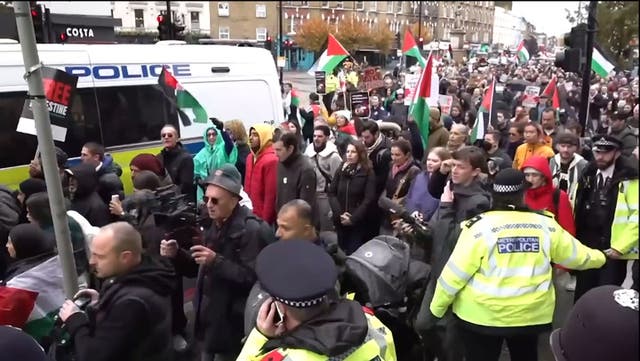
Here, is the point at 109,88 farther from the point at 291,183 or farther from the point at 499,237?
the point at 499,237

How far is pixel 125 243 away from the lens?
2740 mm

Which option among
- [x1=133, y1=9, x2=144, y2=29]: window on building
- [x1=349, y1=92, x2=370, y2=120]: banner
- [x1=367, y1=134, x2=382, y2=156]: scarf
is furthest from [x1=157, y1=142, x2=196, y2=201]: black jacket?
[x1=133, y1=9, x2=144, y2=29]: window on building

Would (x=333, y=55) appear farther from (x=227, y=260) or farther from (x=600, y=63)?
(x=227, y=260)

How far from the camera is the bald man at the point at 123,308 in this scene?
2.55 meters

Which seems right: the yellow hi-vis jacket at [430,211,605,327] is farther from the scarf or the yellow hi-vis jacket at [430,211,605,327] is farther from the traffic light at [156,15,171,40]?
the traffic light at [156,15,171,40]

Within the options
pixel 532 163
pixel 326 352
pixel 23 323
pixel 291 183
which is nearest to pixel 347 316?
pixel 326 352

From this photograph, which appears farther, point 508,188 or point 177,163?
point 177,163

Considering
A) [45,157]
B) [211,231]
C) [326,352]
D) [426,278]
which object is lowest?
→ [426,278]

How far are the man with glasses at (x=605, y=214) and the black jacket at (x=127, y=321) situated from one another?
3.14 m

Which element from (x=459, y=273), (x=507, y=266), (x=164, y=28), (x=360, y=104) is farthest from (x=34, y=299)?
(x=164, y=28)

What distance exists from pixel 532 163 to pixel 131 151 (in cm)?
458

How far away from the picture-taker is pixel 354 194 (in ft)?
18.3

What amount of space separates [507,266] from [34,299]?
99.0 inches

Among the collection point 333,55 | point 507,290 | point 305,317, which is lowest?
point 507,290
